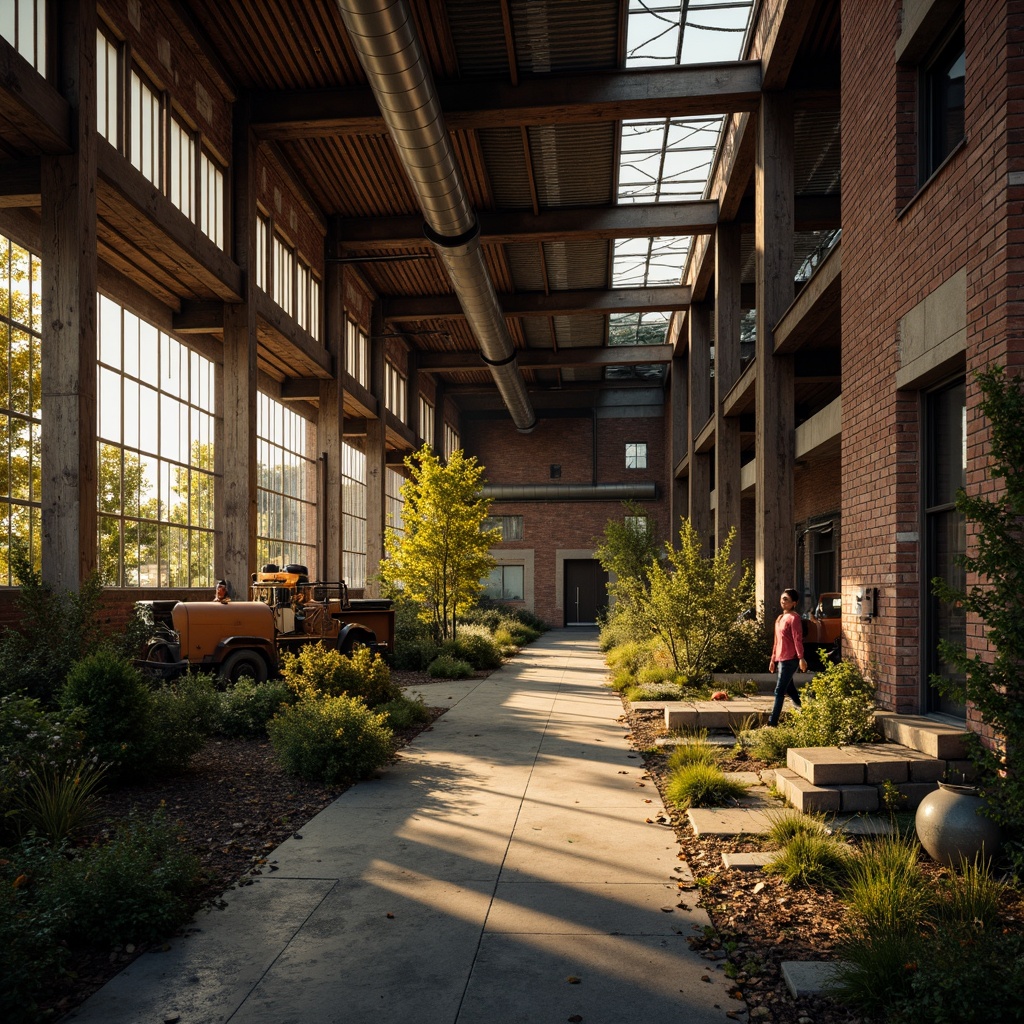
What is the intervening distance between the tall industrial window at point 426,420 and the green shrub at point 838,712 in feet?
88.4

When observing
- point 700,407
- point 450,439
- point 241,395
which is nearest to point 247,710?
point 241,395

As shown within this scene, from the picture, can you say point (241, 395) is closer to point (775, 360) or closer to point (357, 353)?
point (775, 360)

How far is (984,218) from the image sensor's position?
20.3 ft

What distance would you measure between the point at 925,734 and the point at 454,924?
392 centimetres

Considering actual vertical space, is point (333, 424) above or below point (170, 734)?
above

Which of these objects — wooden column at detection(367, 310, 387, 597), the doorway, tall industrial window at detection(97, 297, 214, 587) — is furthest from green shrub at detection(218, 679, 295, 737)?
the doorway

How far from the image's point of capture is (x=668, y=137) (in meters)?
18.1

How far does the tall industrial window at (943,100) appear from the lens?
24.1 feet

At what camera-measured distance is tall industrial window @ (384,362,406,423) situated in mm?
28688

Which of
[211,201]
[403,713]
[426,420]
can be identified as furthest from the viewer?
[426,420]

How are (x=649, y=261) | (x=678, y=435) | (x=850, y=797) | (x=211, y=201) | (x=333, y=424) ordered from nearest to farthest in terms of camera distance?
(x=850, y=797) < (x=211, y=201) < (x=333, y=424) < (x=649, y=261) < (x=678, y=435)

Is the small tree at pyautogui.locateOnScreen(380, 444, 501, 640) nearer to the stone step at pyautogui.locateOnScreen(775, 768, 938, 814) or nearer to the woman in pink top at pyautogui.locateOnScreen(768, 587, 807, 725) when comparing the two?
the woman in pink top at pyautogui.locateOnScreen(768, 587, 807, 725)

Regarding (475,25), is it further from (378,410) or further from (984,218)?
(378,410)

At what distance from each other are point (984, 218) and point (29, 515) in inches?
430
